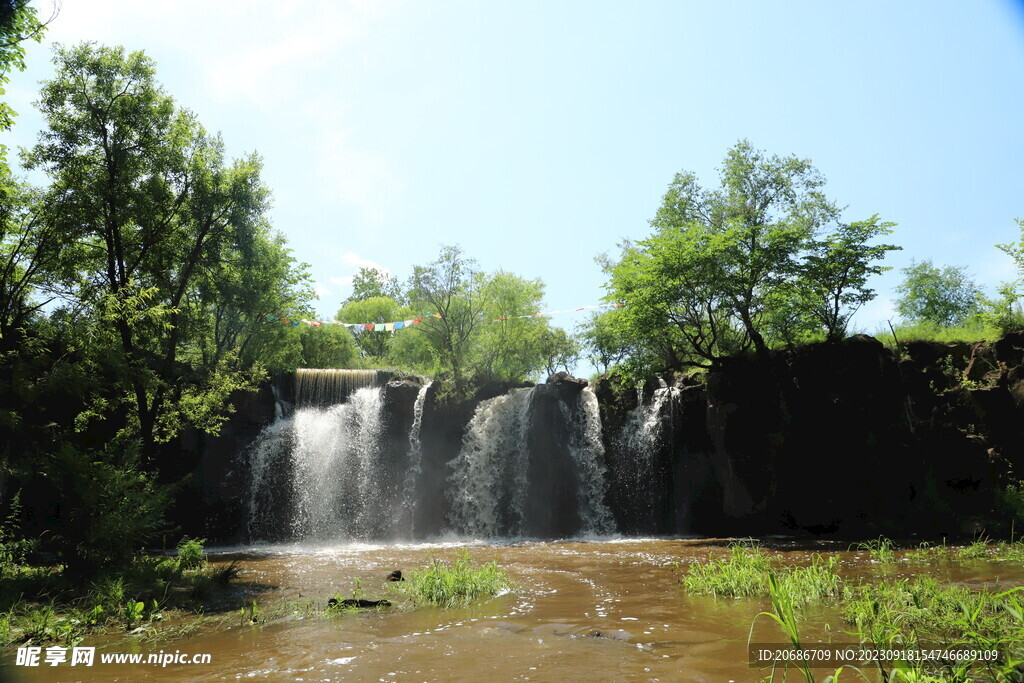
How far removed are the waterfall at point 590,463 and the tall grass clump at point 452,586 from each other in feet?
38.0

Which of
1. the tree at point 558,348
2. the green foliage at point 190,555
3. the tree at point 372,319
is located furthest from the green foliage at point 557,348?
the green foliage at point 190,555

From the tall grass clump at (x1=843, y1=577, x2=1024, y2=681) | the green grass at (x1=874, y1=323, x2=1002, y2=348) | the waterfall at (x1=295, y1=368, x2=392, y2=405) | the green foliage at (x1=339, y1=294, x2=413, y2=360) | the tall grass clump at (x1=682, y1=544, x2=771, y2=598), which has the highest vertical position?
the green foliage at (x1=339, y1=294, x2=413, y2=360)

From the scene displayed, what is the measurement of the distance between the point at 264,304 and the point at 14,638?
19.8 meters

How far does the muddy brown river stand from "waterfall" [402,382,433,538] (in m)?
10.7

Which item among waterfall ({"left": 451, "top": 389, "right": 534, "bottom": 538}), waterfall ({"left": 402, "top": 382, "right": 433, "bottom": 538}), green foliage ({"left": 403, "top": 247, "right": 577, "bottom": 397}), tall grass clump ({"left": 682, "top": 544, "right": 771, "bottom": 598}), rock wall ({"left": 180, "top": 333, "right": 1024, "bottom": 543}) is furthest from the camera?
green foliage ({"left": 403, "top": 247, "right": 577, "bottom": 397})

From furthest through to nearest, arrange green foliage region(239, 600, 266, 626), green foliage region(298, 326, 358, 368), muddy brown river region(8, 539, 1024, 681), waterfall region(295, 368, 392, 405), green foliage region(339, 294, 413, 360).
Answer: green foliage region(339, 294, 413, 360), green foliage region(298, 326, 358, 368), waterfall region(295, 368, 392, 405), green foliage region(239, 600, 266, 626), muddy brown river region(8, 539, 1024, 681)

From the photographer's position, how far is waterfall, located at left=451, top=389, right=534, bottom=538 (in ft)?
71.1

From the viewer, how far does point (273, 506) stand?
2145 centimetres

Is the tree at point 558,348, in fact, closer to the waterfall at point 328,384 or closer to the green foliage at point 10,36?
the waterfall at point 328,384

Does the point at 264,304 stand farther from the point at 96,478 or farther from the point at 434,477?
the point at 96,478

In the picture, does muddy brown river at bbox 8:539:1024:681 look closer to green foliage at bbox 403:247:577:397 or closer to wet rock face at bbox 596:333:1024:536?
wet rock face at bbox 596:333:1024:536

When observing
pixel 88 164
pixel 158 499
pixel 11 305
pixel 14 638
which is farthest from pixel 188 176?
pixel 14 638

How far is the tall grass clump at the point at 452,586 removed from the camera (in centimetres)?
888

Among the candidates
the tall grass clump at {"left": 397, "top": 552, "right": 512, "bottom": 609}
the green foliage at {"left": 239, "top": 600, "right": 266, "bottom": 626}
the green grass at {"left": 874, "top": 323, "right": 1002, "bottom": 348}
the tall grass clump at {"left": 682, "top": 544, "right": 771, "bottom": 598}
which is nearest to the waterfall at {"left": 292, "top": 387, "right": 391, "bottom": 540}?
the tall grass clump at {"left": 397, "top": 552, "right": 512, "bottom": 609}
